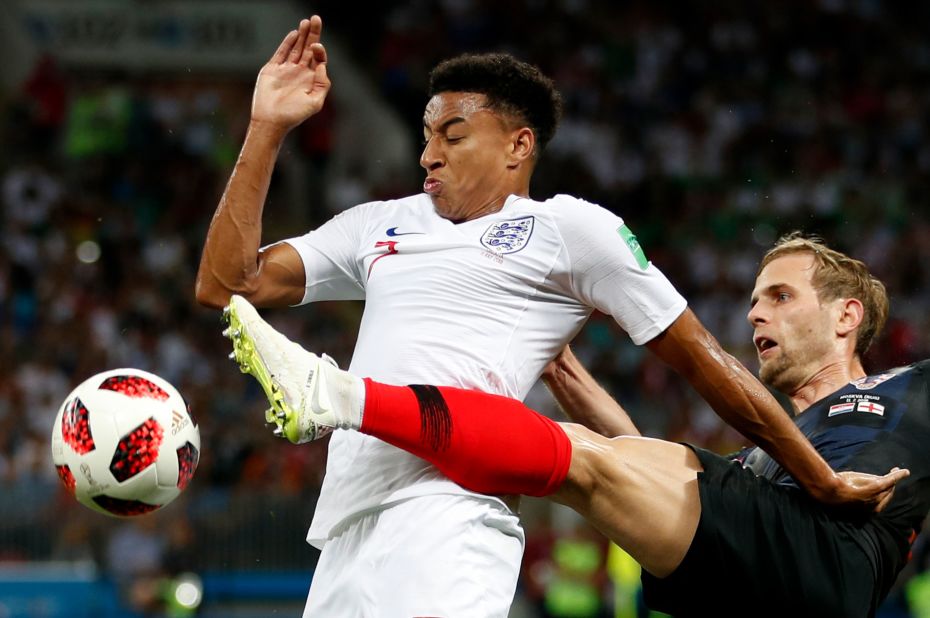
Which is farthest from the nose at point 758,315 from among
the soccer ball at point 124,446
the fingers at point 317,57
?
the soccer ball at point 124,446

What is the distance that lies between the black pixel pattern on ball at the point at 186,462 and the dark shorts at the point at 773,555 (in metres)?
1.66

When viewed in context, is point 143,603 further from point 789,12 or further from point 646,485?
point 789,12

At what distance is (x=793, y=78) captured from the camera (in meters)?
16.1

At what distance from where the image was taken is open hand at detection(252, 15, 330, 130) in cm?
437

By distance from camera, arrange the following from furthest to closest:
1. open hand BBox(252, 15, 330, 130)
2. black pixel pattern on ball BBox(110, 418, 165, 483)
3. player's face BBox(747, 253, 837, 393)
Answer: player's face BBox(747, 253, 837, 393), open hand BBox(252, 15, 330, 130), black pixel pattern on ball BBox(110, 418, 165, 483)

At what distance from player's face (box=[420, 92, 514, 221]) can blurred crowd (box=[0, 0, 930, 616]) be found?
6187 millimetres

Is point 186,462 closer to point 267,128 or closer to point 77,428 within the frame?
point 77,428

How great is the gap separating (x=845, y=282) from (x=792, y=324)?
28cm

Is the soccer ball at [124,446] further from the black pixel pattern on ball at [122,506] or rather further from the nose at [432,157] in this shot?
the nose at [432,157]

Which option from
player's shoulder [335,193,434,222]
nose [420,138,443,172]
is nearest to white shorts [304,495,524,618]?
player's shoulder [335,193,434,222]

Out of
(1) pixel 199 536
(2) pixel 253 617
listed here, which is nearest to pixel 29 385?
(1) pixel 199 536

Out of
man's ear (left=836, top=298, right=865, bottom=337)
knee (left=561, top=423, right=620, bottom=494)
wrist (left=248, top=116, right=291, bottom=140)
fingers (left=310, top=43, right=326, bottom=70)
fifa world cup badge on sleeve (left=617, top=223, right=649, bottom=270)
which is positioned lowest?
knee (left=561, top=423, right=620, bottom=494)

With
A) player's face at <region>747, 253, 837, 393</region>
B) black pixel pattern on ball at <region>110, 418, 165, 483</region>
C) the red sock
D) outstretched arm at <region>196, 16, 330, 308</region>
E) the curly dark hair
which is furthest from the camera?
player's face at <region>747, 253, 837, 393</region>

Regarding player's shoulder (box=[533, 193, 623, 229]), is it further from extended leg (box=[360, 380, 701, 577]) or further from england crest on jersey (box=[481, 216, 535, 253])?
extended leg (box=[360, 380, 701, 577])
